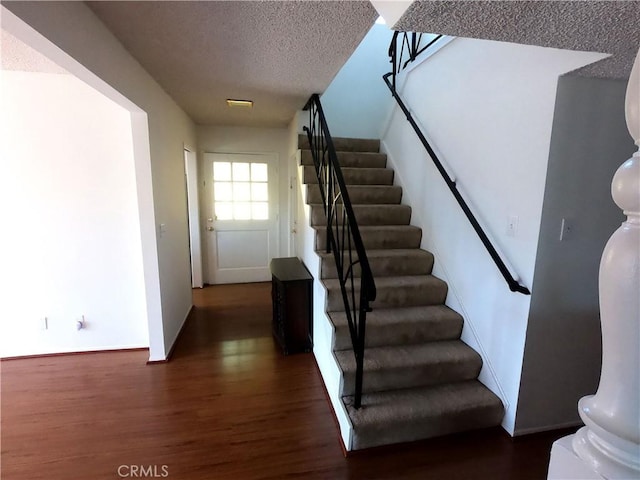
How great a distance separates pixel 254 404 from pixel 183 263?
191 centimetres

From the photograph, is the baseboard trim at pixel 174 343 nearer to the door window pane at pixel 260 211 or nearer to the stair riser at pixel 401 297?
the stair riser at pixel 401 297

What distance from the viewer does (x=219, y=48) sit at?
6.47 feet

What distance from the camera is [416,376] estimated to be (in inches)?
81.1

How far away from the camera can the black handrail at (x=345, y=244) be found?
5.59 feet

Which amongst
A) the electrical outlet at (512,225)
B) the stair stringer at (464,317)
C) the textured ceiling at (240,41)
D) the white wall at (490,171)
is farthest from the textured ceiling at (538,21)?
the stair stringer at (464,317)

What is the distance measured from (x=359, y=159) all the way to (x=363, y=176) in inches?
10.7

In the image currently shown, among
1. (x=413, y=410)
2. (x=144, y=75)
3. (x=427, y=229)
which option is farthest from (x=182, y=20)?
(x=413, y=410)

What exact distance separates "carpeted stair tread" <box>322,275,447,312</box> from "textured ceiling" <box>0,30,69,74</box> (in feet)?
7.52

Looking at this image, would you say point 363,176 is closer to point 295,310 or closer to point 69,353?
point 295,310

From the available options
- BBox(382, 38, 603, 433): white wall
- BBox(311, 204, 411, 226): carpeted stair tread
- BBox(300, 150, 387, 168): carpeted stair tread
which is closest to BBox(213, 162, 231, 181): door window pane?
BBox(300, 150, 387, 168): carpeted stair tread

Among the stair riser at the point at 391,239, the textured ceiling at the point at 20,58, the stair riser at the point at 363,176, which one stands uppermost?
the textured ceiling at the point at 20,58

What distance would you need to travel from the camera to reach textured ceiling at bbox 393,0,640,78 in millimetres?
892

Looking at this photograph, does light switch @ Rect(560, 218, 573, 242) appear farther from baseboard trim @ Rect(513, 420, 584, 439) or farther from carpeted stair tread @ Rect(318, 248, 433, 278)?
baseboard trim @ Rect(513, 420, 584, 439)

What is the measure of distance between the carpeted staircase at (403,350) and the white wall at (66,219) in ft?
5.59
